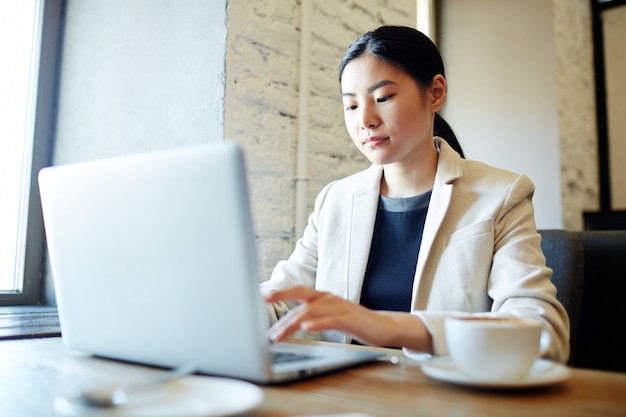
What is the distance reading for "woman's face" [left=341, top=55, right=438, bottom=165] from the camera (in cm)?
128

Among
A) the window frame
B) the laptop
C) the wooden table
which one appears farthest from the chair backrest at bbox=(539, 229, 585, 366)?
the window frame

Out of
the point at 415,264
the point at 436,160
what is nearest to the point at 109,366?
the point at 415,264

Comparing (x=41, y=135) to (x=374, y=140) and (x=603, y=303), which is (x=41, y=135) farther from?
(x=603, y=303)

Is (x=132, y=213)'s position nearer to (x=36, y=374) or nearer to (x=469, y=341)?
(x=36, y=374)

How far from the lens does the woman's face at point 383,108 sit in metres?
1.28

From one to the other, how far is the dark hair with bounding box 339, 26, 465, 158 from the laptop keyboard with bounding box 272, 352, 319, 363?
0.74m

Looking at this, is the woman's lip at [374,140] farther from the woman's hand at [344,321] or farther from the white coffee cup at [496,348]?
the white coffee cup at [496,348]

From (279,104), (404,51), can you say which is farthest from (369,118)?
(279,104)

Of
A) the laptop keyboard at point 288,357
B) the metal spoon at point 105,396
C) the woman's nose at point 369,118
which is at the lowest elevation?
the laptop keyboard at point 288,357

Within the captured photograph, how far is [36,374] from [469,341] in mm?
536

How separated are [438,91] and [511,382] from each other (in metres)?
0.91

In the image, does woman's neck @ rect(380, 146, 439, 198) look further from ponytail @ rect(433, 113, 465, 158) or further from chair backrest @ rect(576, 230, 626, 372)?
chair backrest @ rect(576, 230, 626, 372)

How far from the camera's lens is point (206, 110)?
1.64 metres

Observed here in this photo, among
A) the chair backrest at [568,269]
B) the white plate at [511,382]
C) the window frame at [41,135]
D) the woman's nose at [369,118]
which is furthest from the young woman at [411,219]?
the window frame at [41,135]
